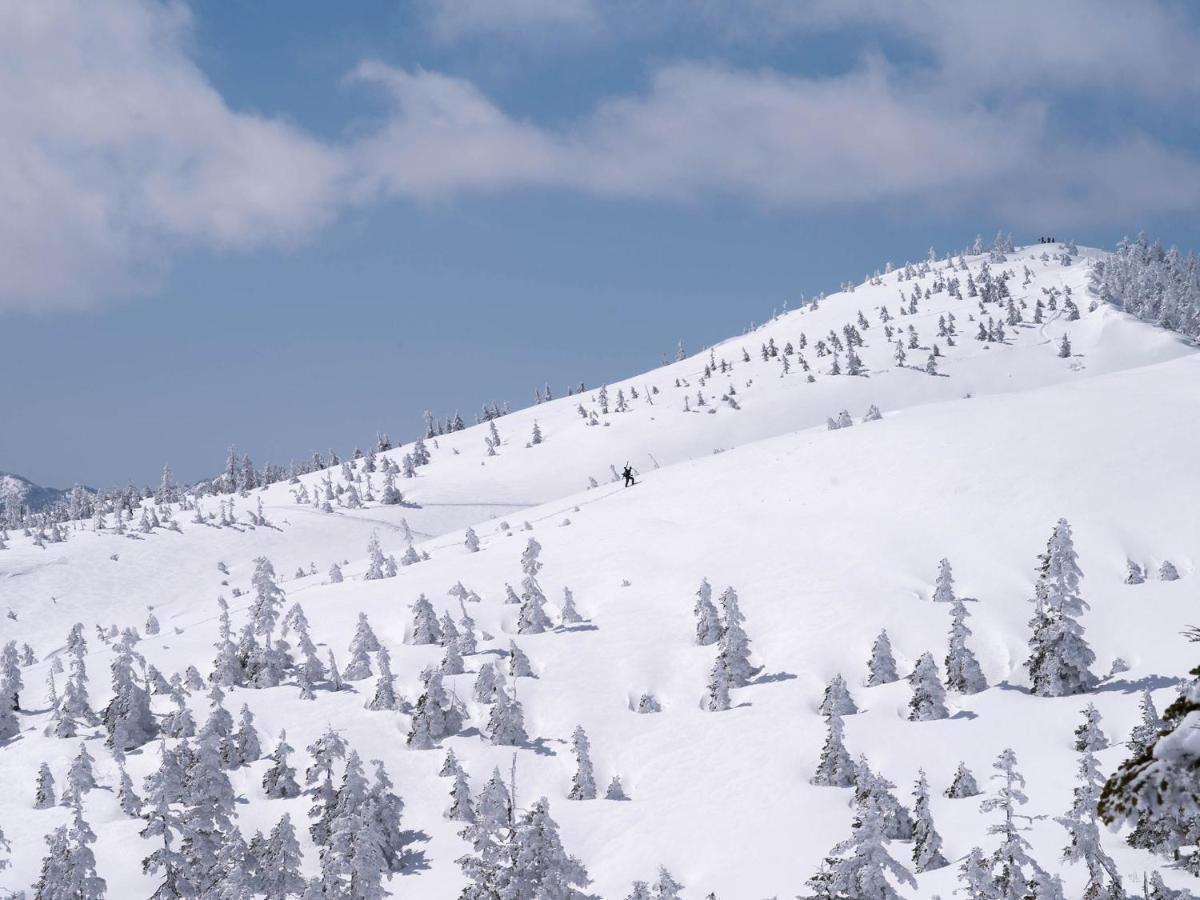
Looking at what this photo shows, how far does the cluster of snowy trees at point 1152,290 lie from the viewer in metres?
137

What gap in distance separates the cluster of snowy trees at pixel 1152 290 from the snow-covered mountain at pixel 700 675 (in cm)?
7435

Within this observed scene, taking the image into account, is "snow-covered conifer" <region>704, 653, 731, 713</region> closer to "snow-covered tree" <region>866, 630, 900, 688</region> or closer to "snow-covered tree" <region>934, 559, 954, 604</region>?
"snow-covered tree" <region>866, 630, 900, 688</region>

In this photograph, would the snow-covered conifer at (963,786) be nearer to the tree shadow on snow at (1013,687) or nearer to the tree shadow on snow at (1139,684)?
the tree shadow on snow at (1013,687)

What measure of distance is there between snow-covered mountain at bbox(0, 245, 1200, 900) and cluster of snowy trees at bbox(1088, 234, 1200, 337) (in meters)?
74.4

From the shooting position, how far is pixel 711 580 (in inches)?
1816

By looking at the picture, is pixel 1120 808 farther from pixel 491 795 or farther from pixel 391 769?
pixel 391 769

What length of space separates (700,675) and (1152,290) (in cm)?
14767

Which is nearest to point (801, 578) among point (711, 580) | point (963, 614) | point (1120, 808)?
point (711, 580)

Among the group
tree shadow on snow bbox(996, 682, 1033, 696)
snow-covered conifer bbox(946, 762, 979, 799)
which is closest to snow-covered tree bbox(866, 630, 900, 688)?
tree shadow on snow bbox(996, 682, 1033, 696)

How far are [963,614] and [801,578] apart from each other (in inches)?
448

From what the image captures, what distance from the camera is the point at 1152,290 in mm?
152875

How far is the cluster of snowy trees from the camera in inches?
5394

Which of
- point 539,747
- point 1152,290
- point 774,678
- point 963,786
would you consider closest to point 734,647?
point 774,678

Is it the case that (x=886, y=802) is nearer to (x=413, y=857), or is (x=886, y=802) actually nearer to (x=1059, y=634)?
(x=1059, y=634)
